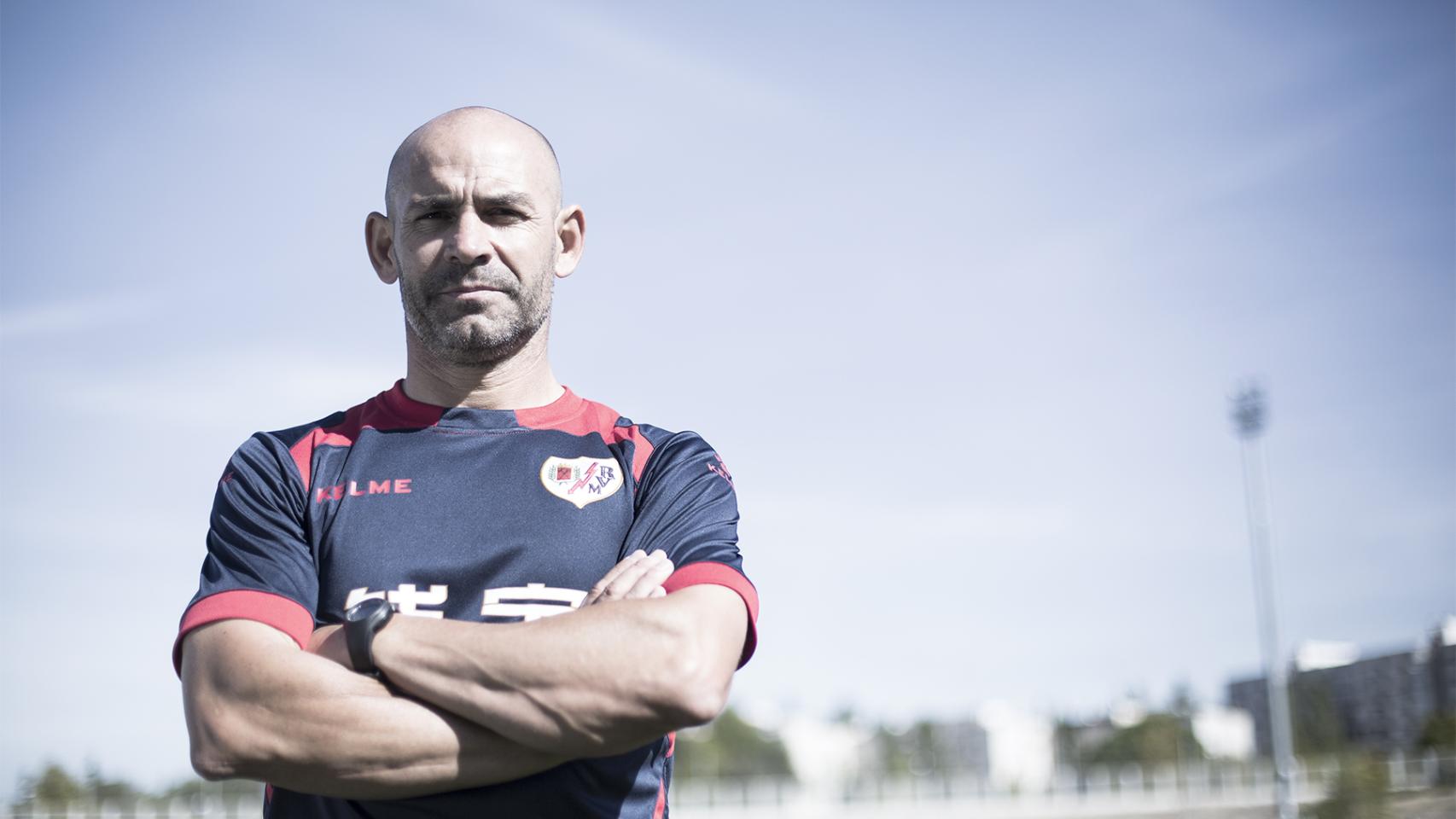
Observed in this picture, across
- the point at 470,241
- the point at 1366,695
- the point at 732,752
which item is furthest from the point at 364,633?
the point at 732,752

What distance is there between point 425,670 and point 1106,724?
394ft

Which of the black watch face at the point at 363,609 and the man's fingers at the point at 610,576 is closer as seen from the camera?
the black watch face at the point at 363,609

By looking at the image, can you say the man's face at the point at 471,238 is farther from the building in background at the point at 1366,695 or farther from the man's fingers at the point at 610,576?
the building in background at the point at 1366,695

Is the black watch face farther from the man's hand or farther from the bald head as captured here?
the bald head

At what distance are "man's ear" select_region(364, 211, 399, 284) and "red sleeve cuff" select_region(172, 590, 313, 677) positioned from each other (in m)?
0.99

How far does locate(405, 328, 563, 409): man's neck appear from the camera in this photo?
10.6ft

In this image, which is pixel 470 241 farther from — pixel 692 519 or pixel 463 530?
pixel 692 519

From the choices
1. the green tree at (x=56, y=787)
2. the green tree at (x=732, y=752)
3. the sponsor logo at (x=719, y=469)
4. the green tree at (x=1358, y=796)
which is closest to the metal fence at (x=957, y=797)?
the green tree at (x=56, y=787)

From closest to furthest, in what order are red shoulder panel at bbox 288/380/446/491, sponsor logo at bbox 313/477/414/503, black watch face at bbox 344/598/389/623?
black watch face at bbox 344/598/389/623
sponsor logo at bbox 313/477/414/503
red shoulder panel at bbox 288/380/446/491

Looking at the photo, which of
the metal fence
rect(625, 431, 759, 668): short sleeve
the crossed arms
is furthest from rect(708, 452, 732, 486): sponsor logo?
the metal fence

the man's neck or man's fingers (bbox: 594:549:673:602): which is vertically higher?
the man's neck

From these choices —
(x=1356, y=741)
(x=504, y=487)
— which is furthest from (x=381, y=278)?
(x=1356, y=741)

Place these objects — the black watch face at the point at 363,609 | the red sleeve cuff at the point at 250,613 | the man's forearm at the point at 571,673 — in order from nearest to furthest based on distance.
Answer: the man's forearm at the point at 571,673
the black watch face at the point at 363,609
the red sleeve cuff at the point at 250,613

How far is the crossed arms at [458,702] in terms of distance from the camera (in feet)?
8.25
